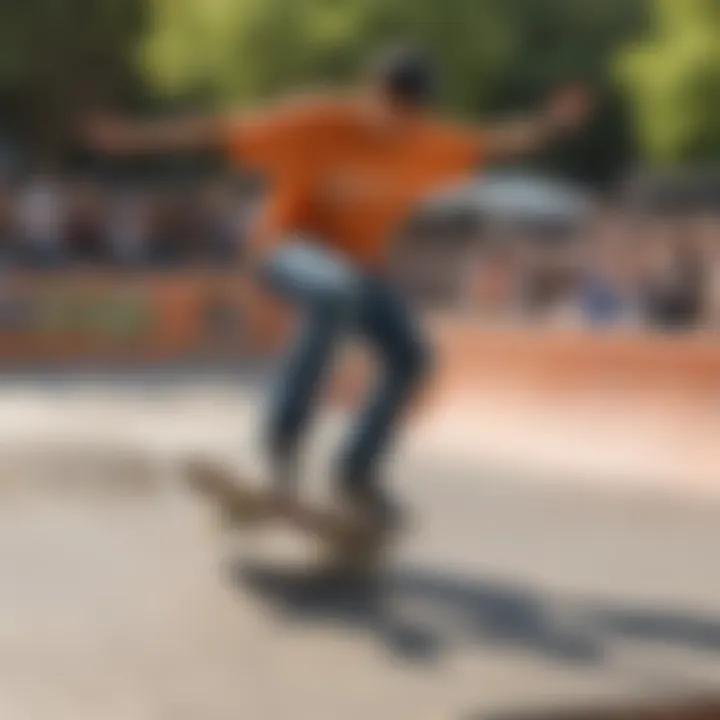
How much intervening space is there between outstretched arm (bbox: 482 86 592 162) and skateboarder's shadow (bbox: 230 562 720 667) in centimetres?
128

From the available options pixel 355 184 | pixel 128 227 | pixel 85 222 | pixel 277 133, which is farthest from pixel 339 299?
pixel 128 227

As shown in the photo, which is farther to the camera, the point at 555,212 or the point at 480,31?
the point at 480,31

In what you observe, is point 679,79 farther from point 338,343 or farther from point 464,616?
point 464,616

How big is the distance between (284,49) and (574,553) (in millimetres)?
8981

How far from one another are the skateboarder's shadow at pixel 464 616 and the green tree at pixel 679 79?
351 inches

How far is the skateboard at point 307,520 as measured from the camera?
3930mm

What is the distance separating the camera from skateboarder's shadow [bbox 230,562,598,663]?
10.5 feet

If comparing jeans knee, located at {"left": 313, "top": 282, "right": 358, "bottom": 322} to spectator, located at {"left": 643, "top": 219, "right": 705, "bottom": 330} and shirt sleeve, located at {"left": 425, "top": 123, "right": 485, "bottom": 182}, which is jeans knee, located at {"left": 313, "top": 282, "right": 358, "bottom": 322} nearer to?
shirt sleeve, located at {"left": 425, "top": 123, "right": 485, "bottom": 182}

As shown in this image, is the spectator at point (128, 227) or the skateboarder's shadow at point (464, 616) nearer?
the skateboarder's shadow at point (464, 616)

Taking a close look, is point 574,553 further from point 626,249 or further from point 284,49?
point 284,49

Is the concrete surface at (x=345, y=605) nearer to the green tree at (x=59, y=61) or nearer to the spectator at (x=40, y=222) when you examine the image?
the green tree at (x=59, y=61)

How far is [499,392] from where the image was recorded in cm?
756

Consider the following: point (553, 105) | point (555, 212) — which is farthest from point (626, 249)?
point (553, 105)

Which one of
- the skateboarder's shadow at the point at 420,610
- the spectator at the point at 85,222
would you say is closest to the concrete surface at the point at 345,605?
the skateboarder's shadow at the point at 420,610
